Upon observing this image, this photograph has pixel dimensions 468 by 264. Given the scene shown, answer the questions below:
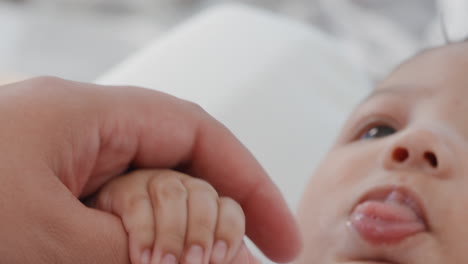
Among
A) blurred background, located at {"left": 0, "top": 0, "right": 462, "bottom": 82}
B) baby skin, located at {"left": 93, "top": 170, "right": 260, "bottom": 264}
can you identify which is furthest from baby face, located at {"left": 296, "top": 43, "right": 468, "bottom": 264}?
blurred background, located at {"left": 0, "top": 0, "right": 462, "bottom": 82}

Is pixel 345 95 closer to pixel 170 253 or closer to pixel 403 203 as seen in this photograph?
pixel 403 203

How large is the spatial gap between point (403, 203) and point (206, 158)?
0.63 ft

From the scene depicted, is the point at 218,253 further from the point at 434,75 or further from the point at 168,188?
the point at 434,75

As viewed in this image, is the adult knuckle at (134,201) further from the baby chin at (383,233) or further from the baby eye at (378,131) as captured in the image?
the baby eye at (378,131)

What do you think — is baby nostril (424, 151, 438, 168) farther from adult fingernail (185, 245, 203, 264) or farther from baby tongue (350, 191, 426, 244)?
adult fingernail (185, 245, 203, 264)

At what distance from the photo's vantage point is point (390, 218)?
0.68 meters

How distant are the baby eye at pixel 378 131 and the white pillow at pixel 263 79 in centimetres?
15

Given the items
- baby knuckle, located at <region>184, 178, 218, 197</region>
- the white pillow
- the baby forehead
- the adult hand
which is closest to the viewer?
the adult hand

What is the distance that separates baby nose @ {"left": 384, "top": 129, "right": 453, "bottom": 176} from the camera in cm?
70

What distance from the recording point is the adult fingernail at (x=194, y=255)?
0.55 meters

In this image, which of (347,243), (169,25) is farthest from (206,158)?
(169,25)

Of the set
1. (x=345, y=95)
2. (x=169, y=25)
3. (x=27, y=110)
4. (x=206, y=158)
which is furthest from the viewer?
(x=169, y=25)

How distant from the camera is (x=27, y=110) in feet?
1.75

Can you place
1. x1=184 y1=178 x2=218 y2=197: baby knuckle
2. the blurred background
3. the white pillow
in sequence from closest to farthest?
1. x1=184 y1=178 x2=218 y2=197: baby knuckle
2. the white pillow
3. the blurred background
